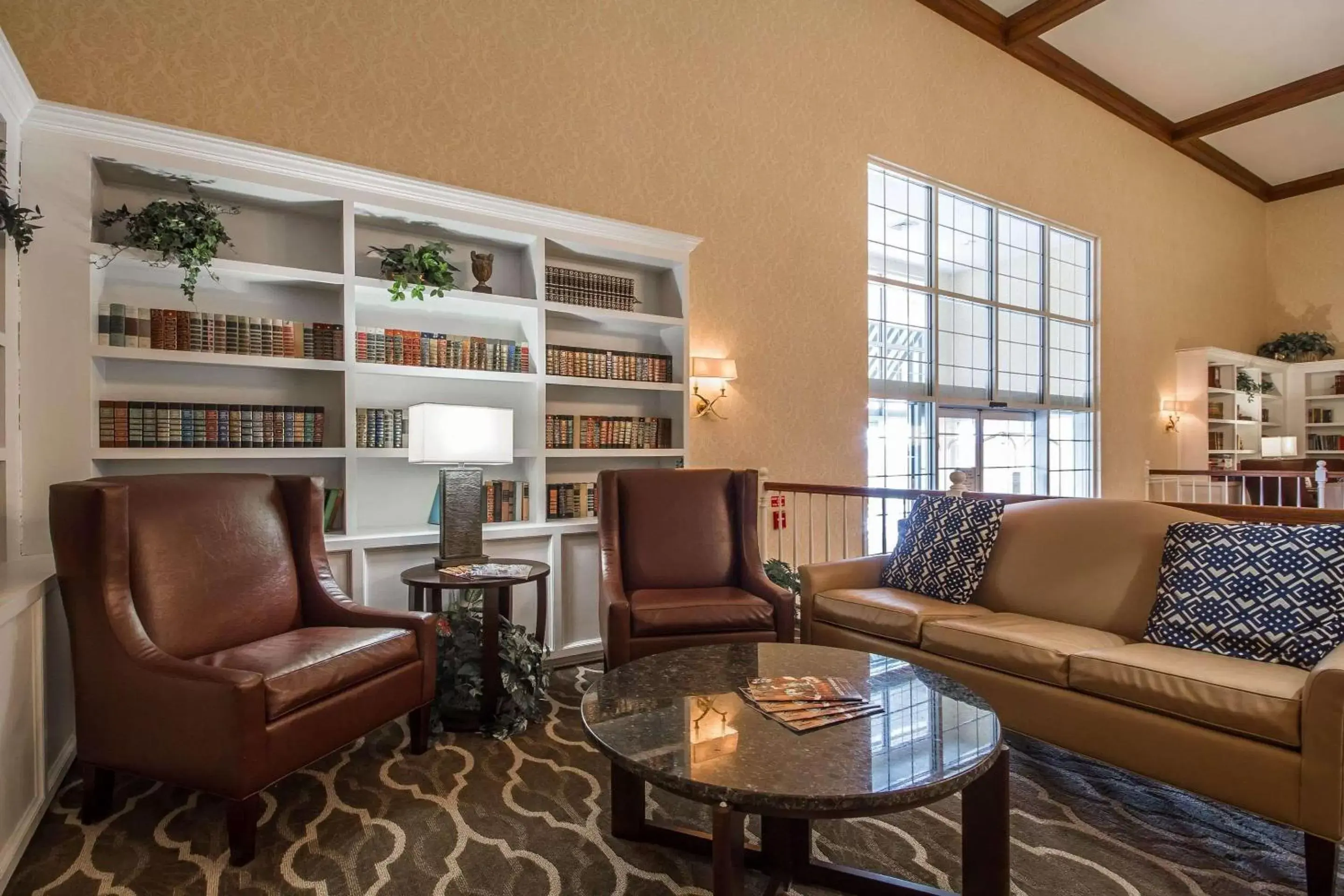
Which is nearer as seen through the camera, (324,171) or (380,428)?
(324,171)

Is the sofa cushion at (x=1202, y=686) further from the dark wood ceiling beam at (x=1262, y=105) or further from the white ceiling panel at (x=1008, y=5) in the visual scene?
the dark wood ceiling beam at (x=1262, y=105)

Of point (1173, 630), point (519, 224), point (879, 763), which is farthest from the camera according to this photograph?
point (519, 224)

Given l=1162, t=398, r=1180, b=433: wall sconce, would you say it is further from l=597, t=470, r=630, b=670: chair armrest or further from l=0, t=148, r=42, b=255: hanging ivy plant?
l=0, t=148, r=42, b=255: hanging ivy plant

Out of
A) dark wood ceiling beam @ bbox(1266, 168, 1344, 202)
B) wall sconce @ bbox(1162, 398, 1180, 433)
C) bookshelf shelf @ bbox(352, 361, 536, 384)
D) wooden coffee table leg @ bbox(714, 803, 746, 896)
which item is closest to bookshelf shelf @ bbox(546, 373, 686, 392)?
bookshelf shelf @ bbox(352, 361, 536, 384)

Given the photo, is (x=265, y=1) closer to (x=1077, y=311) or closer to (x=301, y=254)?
(x=301, y=254)

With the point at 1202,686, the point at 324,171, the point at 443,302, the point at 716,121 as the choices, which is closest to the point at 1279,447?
the point at 716,121

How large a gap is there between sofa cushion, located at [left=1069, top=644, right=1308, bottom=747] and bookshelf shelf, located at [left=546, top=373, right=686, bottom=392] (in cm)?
257

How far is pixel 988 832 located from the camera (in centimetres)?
163

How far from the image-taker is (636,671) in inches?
82.1

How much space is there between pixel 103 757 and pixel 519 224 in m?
2.77

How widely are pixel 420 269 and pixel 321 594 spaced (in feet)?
5.10

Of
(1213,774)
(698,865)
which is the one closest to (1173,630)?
(1213,774)

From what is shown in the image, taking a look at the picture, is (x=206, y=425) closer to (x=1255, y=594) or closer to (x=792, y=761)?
(x=792, y=761)

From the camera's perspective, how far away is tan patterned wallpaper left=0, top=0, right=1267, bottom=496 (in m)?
3.10
